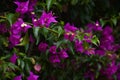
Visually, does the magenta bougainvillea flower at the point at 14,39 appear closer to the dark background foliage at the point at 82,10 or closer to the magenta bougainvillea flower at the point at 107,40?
the dark background foliage at the point at 82,10

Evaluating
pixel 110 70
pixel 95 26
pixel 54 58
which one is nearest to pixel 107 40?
pixel 95 26

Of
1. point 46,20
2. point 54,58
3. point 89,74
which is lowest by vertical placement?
point 89,74

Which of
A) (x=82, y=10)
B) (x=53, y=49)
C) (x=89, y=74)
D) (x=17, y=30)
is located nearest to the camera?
(x=17, y=30)

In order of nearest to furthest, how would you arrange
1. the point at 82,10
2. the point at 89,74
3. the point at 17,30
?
the point at 17,30 → the point at 89,74 → the point at 82,10

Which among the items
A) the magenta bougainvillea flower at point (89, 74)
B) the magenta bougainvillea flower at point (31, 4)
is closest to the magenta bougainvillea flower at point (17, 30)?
the magenta bougainvillea flower at point (31, 4)

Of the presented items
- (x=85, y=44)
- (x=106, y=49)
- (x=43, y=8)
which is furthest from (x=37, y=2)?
(x=106, y=49)

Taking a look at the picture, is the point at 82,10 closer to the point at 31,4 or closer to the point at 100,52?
the point at 100,52

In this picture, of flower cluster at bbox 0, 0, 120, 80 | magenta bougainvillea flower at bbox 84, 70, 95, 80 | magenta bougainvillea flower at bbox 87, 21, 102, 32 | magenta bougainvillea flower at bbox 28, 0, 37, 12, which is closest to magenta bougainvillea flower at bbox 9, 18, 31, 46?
flower cluster at bbox 0, 0, 120, 80

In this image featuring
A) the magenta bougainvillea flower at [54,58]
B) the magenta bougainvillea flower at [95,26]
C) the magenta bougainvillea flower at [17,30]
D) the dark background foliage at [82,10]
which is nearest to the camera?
the magenta bougainvillea flower at [17,30]

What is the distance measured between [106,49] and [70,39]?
730 millimetres

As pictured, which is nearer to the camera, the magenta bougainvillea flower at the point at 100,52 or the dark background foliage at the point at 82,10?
the dark background foliage at the point at 82,10

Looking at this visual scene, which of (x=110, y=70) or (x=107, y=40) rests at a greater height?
(x=107, y=40)

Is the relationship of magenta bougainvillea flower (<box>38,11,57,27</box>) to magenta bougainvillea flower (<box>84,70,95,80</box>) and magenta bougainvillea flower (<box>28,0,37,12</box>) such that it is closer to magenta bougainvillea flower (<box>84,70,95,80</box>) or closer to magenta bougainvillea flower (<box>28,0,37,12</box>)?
magenta bougainvillea flower (<box>28,0,37,12</box>)

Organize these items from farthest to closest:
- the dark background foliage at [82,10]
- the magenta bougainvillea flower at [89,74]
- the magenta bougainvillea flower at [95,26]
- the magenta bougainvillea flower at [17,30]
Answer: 1. the magenta bougainvillea flower at [95,26]
2. the magenta bougainvillea flower at [89,74]
3. the dark background foliage at [82,10]
4. the magenta bougainvillea flower at [17,30]
